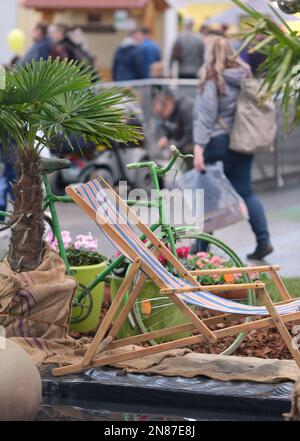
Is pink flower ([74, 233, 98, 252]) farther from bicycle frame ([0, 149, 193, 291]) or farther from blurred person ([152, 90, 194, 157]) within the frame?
blurred person ([152, 90, 194, 157])

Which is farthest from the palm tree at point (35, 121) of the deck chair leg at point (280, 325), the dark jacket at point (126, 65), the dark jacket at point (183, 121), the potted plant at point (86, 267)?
the dark jacket at point (126, 65)

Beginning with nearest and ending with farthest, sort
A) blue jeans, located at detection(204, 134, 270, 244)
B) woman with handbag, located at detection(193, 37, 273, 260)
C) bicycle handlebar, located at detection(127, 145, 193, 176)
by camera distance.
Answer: bicycle handlebar, located at detection(127, 145, 193, 176)
woman with handbag, located at detection(193, 37, 273, 260)
blue jeans, located at detection(204, 134, 270, 244)

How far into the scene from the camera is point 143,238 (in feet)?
23.6

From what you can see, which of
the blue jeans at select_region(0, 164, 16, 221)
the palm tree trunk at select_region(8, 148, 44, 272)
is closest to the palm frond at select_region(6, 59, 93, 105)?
the palm tree trunk at select_region(8, 148, 44, 272)

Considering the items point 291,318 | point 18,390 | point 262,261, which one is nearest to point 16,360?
point 18,390

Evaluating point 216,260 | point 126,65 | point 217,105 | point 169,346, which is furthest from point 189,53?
point 169,346

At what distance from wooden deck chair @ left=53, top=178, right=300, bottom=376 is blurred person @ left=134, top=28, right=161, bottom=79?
1278 centimetres

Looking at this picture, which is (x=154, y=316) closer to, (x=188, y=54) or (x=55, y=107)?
(x=55, y=107)

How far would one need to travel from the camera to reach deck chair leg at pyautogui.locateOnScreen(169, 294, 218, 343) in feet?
20.6

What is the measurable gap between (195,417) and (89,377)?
719mm

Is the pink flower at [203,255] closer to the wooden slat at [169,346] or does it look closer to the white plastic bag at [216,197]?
the wooden slat at [169,346]

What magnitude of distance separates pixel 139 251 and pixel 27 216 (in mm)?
822

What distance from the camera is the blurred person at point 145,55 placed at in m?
19.5
